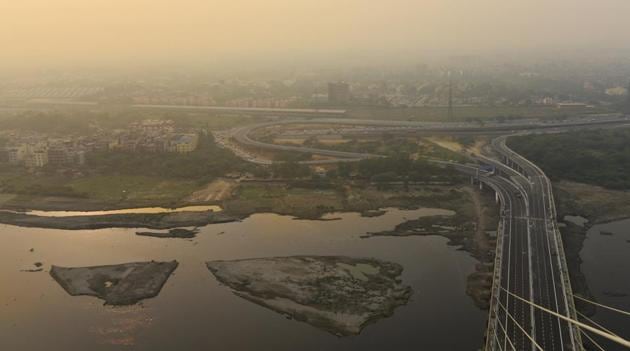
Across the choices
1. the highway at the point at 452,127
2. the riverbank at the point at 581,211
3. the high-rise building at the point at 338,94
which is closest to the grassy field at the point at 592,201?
the riverbank at the point at 581,211

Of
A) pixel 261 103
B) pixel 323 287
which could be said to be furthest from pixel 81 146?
pixel 261 103

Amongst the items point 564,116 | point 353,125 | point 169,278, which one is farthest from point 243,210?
point 564,116

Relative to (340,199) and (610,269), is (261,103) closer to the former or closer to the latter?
(340,199)

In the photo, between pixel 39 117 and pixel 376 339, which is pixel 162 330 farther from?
pixel 39 117

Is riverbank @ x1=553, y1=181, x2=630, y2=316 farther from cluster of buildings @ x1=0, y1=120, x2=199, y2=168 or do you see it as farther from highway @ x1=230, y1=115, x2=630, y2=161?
cluster of buildings @ x1=0, y1=120, x2=199, y2=168

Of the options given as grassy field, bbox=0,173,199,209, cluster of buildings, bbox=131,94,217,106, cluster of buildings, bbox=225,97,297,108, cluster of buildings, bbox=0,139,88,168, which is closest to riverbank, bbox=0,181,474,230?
grassy field, bbox=0,173,199,209

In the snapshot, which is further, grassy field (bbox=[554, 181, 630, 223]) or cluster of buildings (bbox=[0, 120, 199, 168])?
cluster of buildings (bbox=[0, 120, 199, 168])
